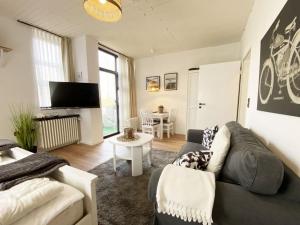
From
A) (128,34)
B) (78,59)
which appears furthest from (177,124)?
(78,59)

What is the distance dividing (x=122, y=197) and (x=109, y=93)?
10.6ft

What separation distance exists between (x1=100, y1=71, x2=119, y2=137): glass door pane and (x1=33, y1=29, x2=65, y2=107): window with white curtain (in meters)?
1.13

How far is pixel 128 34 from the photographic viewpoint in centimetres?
321

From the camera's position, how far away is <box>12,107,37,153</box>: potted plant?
8.26 feet

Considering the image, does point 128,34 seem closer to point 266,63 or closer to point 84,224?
point 266,63

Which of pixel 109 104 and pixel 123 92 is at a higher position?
pixel 123 92

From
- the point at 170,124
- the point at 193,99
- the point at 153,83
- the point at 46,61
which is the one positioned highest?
the point at 46,61

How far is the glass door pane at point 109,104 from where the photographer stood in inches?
165

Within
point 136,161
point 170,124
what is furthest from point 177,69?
point 136,161

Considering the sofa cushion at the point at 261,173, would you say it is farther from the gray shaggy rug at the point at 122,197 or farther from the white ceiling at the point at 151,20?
the white ceiling at the point at 151,20

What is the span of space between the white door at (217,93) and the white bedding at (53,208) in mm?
3230

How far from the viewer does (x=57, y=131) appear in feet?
10.4

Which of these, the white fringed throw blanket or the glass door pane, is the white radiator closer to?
the glass door pane

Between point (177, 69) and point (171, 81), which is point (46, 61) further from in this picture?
point (177, 69)
